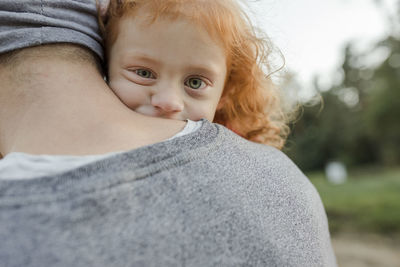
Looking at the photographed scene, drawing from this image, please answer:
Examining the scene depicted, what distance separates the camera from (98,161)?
0.95 metres

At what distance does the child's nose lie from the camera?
1.55 meters

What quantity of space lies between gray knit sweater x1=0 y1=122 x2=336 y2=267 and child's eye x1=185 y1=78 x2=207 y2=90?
1.65 ft

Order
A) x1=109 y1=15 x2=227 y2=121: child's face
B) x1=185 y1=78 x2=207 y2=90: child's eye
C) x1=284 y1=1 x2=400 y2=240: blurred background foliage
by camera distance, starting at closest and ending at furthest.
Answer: x1=109 y1=15 x2=227 y2=121: child's face
x1=185 y1=78 x2=207 y2=90: child's eye
x1=284 y1=1 x2=400 y2=240: blurred background foliage

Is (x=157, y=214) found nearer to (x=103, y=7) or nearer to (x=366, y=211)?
(x=103, y=7)

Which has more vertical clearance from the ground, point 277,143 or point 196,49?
point 196,49

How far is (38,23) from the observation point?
4.24 feet

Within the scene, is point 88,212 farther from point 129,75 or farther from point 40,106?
point 129,75

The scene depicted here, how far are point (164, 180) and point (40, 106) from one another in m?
0.44

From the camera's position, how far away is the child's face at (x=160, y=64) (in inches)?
60.0

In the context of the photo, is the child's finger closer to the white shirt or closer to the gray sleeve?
the gray sleeve

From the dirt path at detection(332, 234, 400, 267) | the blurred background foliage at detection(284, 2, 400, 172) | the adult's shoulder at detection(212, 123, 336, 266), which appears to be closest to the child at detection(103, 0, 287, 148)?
the adult's shoulder at detection(212, 123, 336, 266)

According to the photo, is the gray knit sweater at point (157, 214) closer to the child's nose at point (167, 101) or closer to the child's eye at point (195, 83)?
the child's nose at point (167, 101)

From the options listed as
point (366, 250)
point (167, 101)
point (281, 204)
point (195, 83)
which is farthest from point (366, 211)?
point (281, 204)

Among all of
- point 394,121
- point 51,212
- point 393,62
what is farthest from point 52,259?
point 394,121
